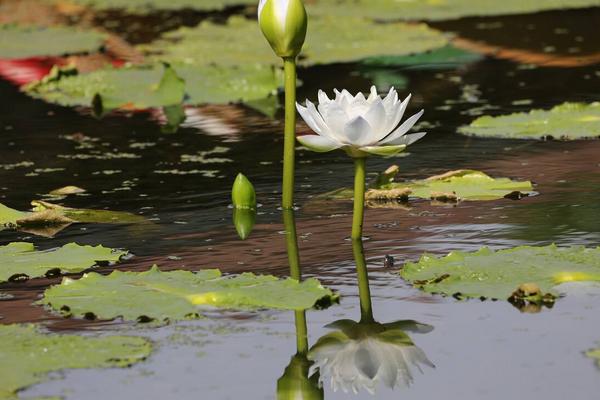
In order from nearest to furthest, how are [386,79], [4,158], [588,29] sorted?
[4,158], [386,79], [588,29]

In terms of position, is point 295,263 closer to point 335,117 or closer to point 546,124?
point 335,117

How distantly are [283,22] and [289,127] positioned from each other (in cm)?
31

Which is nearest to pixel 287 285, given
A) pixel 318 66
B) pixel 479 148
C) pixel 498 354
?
pixel 498 354

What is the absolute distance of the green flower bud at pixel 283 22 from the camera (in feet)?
11.3

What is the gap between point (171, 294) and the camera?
9.15 ft

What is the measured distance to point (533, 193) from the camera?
12.6ft

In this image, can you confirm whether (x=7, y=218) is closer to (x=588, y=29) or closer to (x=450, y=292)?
(x=450, y=292)

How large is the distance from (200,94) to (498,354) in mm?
3732

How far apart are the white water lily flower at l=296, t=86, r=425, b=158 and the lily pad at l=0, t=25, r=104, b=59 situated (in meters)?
4.79

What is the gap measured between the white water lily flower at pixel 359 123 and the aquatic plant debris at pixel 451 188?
69 centimetres

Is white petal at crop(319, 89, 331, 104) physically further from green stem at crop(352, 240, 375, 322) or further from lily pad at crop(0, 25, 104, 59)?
lily pad at crop(0, 25, 104, 59)

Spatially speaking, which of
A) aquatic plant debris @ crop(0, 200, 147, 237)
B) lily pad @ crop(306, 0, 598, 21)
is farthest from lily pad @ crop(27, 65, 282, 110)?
lily pad @ crop(306, 0, 598, 21)

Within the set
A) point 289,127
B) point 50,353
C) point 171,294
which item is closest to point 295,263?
point 171,294

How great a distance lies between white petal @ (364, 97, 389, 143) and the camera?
2998mm
